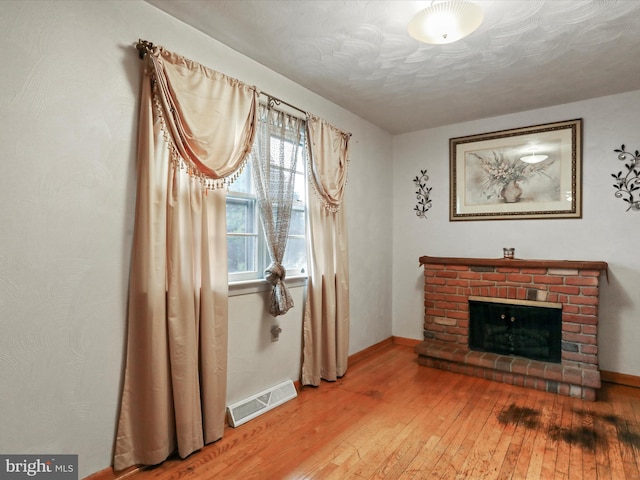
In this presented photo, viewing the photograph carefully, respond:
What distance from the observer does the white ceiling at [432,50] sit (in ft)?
6.38

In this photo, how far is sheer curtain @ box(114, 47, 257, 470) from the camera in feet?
5.97

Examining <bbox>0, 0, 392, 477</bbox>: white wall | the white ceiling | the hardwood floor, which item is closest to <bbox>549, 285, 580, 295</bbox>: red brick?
Result: the hardwood floor

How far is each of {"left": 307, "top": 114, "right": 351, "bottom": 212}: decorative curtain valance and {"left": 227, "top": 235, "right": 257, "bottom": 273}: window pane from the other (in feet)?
2.45

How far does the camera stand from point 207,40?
2207mm

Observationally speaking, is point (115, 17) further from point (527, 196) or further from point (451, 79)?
point (527, 196)

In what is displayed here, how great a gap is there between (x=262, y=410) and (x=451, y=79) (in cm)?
288

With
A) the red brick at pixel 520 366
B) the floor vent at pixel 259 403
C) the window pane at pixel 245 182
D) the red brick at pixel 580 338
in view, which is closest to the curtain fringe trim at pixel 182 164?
the window pane at pixel 245 182

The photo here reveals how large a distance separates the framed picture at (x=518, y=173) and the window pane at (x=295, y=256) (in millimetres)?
1862

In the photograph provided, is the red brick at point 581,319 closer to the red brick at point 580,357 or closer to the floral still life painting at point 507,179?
the red brick at point 580,357

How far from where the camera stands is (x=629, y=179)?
119 inches

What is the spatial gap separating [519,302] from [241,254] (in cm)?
256

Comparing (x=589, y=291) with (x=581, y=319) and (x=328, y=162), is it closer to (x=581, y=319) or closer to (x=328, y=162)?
(x=581, y=319)

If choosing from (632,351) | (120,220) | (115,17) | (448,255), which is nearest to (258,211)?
(120,220)

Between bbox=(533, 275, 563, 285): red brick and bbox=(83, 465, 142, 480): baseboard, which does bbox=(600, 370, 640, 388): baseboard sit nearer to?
bbox=(533, 275, 563, 285): red brick
